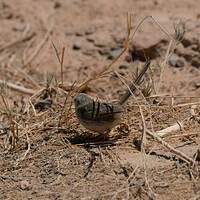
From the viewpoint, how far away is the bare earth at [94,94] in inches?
121

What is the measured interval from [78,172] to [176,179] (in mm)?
523

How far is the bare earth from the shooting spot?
307 cm

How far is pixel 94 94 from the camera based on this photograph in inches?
186

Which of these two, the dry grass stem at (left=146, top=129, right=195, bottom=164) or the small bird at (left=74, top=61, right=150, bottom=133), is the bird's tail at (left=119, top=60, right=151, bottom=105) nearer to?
the small bird at (left=74, top=61, right=150, bottom=133)

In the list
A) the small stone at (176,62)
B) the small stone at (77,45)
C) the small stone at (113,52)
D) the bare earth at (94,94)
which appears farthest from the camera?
the small stone at (77,45)

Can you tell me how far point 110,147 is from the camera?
338 cm

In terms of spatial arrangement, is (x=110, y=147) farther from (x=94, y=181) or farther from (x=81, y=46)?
(x=81, y=46)

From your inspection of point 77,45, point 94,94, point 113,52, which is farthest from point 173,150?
point 77,45

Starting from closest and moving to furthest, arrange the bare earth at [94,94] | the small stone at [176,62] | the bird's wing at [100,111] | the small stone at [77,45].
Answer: the bare earth at [94,94] < the bird's wing at [100,111] < the small stone at [176,62] < the small stone at [77,45]

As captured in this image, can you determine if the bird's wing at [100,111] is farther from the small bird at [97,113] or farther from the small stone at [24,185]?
the small stone at [24,185]

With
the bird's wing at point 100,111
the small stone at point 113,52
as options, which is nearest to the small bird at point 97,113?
the bird's wing at point 100,111

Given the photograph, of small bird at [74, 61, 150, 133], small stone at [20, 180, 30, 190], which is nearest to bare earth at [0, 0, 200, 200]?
small stone at [20, 180, 30, 190]

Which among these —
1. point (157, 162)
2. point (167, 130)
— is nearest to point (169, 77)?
point (167, 130)

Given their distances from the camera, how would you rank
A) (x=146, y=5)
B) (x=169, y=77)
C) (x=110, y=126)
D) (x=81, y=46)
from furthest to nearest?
(x=146, y=5) → (x=81, y=46) → (x=169, y=77) → (x=110, y=126)
